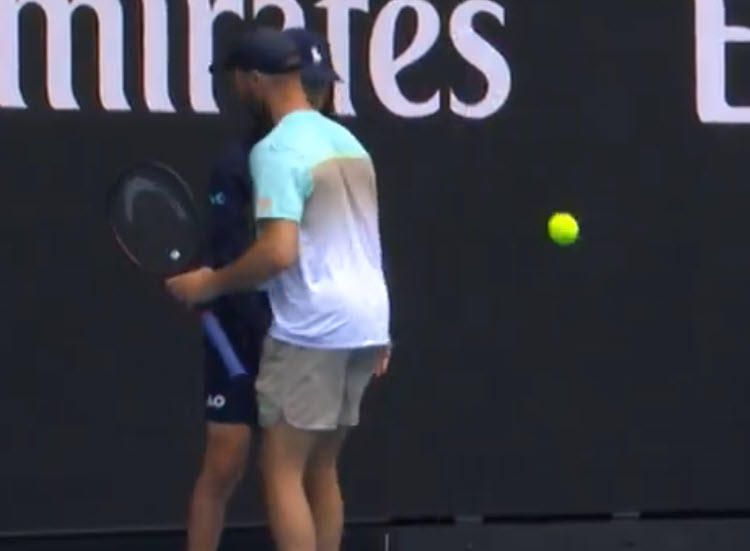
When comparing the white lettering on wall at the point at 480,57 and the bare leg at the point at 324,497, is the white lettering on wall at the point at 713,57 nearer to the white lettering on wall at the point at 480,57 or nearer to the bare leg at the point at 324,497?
A: the white lettering on wall at the point at 480,57

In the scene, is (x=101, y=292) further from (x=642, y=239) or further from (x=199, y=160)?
(x=642, y=239)

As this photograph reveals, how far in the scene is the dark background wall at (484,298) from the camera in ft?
20.6

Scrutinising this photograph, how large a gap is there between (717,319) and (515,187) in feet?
2.35

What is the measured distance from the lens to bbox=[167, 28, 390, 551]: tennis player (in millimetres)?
5449

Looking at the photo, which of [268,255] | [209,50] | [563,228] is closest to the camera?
[268,255]

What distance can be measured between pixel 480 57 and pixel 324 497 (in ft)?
4.68

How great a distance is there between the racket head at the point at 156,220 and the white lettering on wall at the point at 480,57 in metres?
1.10

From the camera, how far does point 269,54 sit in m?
5.52

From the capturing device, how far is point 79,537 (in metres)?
6.38

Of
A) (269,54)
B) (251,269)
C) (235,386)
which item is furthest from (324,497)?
(269,54)

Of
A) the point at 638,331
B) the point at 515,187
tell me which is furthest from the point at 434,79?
the point at 638,331

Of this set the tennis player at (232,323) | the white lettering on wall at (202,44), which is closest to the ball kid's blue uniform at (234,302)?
the tennis player at (232,323)

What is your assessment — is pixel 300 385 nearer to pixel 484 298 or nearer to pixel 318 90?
pixel 318 90

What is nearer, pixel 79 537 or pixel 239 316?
pixel 239 316
